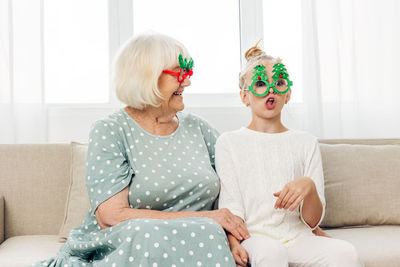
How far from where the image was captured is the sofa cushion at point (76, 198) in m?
2.23

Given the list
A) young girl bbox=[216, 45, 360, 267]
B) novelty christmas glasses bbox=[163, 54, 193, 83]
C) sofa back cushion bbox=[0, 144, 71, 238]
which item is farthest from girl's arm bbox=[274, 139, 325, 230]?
sofa back cushion bbox=[0, 144, 71, 238]

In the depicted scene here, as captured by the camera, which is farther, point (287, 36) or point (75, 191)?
point (287, 36)

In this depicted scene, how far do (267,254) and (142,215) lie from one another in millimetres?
476

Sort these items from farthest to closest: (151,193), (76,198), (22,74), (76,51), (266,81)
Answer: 1. (76,51)
2. (22,74)
3. (76,198)
4. (266,81)
5. (151,193)

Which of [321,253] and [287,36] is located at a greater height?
[287,36]

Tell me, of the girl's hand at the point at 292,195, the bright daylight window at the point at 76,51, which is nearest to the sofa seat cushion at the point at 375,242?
the girl's hand at the point at 292,195

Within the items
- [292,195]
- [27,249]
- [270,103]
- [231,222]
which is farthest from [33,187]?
[292,195]

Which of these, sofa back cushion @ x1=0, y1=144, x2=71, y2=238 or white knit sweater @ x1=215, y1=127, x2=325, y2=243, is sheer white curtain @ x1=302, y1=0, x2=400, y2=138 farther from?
sofa back cushion @ x1=0, y1=144, x2=71, y2=238

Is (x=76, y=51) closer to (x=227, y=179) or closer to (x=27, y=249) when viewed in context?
(x=27, y=249)

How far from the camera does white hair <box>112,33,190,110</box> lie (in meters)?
1.99

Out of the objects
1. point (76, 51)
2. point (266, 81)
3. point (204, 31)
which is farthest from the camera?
point (204, 31)

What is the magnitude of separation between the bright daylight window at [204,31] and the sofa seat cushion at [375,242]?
1.27 metres

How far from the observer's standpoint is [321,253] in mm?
1628

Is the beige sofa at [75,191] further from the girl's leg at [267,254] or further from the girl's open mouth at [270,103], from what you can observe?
the girl's leg at [267,254]
